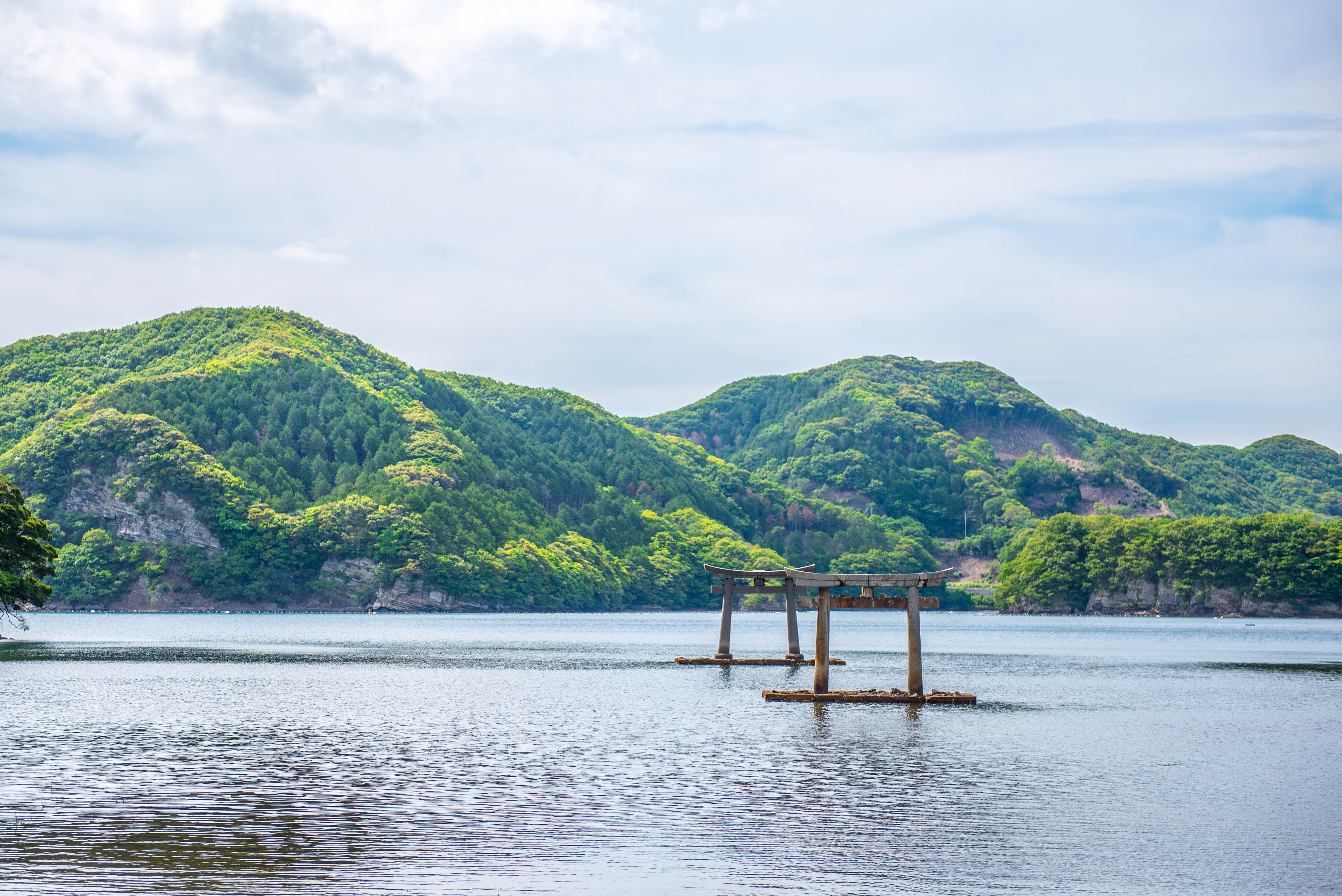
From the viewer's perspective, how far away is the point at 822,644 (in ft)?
141

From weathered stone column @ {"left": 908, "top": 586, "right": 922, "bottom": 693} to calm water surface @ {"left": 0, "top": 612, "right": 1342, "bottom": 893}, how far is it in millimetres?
1968

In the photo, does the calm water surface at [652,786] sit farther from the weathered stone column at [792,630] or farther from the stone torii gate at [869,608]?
the weathered stone column at [792,630]

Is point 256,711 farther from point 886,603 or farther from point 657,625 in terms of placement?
point 657,625

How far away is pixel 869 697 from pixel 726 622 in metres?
21.8

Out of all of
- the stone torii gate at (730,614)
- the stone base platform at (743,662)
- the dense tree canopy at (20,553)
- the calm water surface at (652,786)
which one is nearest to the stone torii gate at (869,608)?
the calm water surface at (652,786)

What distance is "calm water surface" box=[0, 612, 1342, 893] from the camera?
17.2 meters

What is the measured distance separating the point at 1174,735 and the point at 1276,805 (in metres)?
12.5

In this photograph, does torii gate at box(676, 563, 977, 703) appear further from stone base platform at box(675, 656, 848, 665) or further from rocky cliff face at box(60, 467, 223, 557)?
rocky cliff face at box(60, 467, 223, 557)

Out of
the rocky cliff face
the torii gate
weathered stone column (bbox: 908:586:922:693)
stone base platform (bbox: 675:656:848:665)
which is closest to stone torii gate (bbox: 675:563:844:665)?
stone base platform (bbox: 675:656:848:665)

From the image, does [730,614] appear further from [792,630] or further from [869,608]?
[869,608]

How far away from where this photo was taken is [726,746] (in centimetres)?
3109

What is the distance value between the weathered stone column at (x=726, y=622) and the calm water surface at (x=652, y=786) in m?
5.28

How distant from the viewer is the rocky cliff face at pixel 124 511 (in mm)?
197125

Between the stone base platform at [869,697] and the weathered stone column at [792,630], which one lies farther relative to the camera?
the weathered stone column at [792,630]
